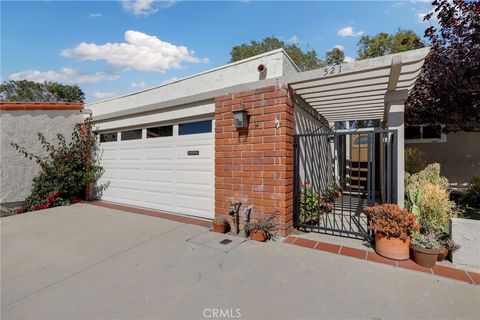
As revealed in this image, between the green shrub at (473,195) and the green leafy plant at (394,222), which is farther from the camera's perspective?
the green shrub at (473,195)

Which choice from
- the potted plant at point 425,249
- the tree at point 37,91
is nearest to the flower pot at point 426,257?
the potted plant at point 425,249

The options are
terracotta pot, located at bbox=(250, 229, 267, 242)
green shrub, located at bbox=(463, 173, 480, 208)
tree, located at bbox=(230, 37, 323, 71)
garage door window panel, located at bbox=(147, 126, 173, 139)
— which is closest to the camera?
terracotta pot, located at bbox=(250, 229, 267, 242)

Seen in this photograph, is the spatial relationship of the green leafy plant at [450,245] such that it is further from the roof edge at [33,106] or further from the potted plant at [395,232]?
the roof edge at [33,106]

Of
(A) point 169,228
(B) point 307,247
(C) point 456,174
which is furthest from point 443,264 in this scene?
(C) point 456,174

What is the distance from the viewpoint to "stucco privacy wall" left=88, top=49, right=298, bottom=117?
14.4 feet

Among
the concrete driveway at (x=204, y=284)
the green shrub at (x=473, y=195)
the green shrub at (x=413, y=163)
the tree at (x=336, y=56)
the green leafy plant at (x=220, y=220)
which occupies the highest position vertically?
the tree at (x=336, y=56)

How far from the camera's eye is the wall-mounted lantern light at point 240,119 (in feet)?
14.2

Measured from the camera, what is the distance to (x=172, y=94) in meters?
5.91

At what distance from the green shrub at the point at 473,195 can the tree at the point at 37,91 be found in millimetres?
32573

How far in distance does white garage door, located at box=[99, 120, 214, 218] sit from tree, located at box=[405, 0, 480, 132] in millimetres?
5628

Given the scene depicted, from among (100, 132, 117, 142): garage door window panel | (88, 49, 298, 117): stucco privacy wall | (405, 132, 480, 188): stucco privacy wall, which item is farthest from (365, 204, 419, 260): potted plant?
(100, 132, 117, 142): garage door window panel

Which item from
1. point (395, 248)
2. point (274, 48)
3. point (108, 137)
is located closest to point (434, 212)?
point (395, 248)

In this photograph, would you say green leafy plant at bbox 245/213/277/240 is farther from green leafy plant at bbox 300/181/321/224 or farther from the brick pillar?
green leafy plant at bbox 300/181/321/224

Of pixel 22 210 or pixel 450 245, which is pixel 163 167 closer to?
pixel 22 210
